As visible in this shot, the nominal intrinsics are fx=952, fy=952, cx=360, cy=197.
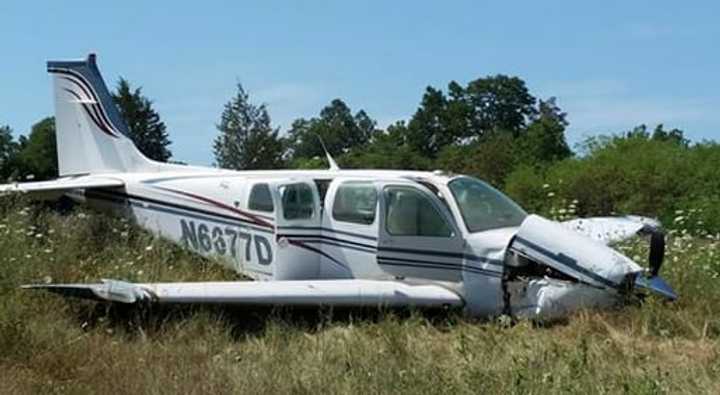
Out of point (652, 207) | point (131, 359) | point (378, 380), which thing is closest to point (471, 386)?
point (378, 380)

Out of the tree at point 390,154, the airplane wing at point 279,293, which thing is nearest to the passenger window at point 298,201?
the airplane wing at point 279,293

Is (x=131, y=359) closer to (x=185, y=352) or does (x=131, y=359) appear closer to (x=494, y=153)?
(x=185, y=352)

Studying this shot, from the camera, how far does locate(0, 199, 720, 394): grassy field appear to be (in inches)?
231

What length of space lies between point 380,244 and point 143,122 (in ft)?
158

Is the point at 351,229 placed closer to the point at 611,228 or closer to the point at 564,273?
the point at 564,273

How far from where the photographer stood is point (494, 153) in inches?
3145

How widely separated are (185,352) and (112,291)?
4.20 ft

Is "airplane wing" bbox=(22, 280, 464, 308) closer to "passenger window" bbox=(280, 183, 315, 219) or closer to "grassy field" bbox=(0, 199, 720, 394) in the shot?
"grassy field" bbox=(0, 199, 720, 394)

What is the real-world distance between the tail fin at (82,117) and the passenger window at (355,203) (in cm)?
657

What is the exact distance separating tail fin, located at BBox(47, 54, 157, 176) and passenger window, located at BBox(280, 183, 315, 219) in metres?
6.07

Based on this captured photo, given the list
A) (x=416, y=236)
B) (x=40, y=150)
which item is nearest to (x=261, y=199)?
(x=416, y=236)

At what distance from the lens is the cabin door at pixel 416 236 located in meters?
10.2

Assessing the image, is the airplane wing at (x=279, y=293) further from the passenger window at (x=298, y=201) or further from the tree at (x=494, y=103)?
the tree at (x=494, y=103)

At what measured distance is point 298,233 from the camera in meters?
11.2
